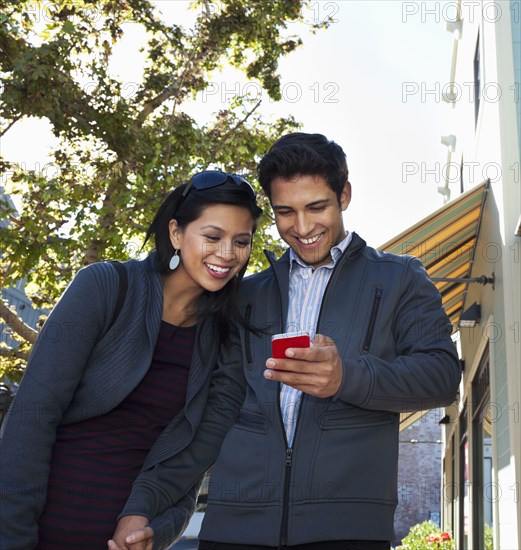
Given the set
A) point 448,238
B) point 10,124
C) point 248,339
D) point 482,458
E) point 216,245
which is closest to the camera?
point 248,339

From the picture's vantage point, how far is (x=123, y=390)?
2.74 metres

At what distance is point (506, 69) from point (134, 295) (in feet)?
20.7

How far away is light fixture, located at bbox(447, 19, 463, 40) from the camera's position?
15691 millimetres

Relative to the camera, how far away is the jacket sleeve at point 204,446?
8.90 ft

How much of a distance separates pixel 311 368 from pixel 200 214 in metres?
1.04

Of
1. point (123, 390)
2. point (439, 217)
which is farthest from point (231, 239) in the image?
point (439, 217)

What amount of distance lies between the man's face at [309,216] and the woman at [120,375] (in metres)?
0.18

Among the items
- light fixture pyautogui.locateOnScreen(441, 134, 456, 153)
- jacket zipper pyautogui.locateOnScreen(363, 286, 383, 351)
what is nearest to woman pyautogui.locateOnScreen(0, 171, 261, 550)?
jacket zipper pyautogui.locateOnScreen(363, 286, 383, 351)

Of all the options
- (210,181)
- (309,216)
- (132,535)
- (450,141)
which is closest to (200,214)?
(210,181)

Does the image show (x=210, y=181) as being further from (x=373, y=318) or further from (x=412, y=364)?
(x=412, y=364)

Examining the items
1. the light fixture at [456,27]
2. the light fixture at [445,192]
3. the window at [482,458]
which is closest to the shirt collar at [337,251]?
the window at [482,458]

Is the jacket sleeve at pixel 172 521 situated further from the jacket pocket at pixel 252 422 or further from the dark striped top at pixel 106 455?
the jacket pocket at pixel 252 422

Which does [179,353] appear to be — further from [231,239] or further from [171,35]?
[171,35]

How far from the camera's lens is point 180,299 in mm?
3102
